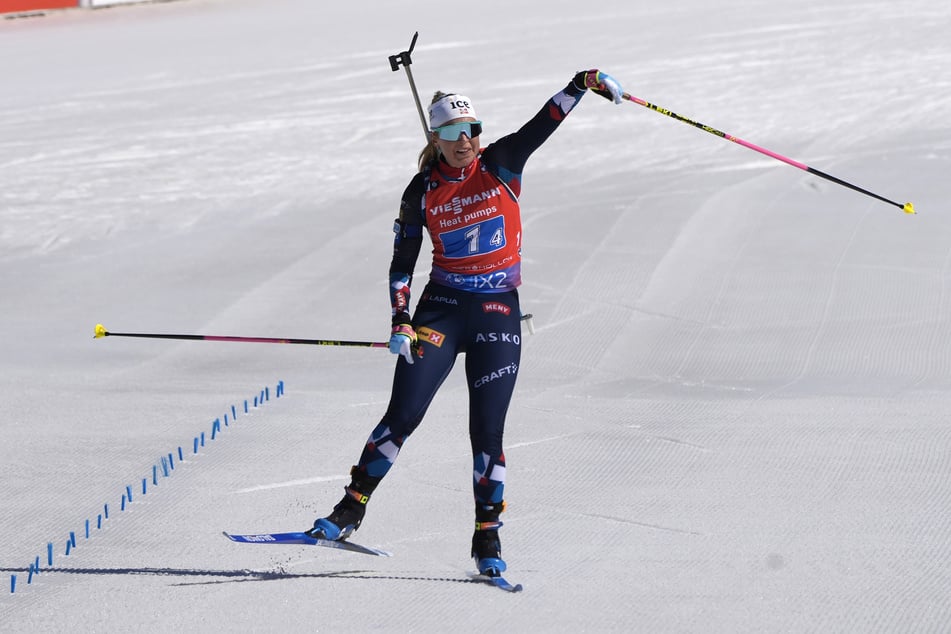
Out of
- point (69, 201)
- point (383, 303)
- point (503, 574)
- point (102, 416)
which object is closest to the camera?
point (503, 574)

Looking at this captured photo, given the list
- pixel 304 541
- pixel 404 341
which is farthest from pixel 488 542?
pixel 404 341

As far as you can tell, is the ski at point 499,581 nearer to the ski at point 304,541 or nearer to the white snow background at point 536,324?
the white snow background at point 536,324

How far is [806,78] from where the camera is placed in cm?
1652

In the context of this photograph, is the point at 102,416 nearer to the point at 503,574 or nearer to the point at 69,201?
the point at 503,574

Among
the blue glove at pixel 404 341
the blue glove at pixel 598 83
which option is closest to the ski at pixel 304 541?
the blue glove at pixel 404 341

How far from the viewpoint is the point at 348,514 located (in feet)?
17.8

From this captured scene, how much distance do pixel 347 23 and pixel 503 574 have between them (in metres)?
17.3

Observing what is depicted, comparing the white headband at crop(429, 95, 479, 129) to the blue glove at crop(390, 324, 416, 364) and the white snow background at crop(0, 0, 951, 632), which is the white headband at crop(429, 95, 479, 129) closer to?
the blue glove at crop(390, 324, 416, 364)

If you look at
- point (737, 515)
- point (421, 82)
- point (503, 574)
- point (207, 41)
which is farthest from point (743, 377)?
point (207, 41)

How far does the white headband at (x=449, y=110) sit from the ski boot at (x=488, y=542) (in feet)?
5.10

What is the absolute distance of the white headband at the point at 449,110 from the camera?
17.3ft

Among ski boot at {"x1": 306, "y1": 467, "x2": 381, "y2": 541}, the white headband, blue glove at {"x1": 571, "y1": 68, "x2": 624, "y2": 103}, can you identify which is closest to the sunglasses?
the white headband

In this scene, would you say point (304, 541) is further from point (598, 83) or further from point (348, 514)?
point (598, 83)

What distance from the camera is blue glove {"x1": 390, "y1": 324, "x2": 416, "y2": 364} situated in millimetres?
5191
